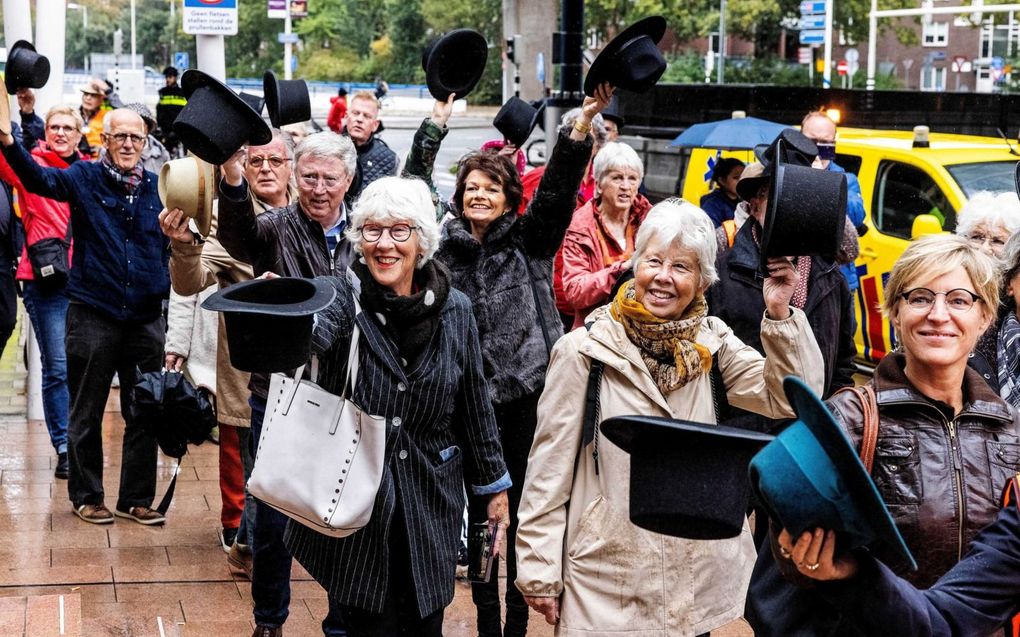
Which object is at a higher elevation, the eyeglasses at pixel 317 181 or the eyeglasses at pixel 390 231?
the eyeglasses at pixel 317 181

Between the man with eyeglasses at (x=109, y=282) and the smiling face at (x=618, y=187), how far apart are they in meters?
2.26

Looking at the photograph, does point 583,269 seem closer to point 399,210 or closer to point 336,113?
point 399,210

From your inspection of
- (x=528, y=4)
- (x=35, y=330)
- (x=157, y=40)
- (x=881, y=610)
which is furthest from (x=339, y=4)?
Answer: (x=881, y=610)

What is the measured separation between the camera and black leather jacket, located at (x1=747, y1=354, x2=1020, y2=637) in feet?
9.82

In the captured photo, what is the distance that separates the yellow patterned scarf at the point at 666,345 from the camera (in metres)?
3.97

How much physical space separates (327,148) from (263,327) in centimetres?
196

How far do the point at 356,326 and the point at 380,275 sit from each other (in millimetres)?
189

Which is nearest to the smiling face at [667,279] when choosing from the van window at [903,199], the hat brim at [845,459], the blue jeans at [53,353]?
the hat brim at [845,459]

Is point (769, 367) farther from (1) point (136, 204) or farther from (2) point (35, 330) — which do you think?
(2) point (35, 330)

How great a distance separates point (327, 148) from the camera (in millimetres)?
5348

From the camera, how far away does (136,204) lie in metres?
7.03

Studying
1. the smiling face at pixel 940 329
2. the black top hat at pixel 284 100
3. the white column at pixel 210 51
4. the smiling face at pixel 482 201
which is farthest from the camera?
the white column at pixel 210 51

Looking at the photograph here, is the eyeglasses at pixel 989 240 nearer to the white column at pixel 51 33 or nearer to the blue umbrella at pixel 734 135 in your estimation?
the blue umbrella at pixel 734 135

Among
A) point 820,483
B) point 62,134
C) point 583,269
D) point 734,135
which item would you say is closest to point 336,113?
point 734,135
